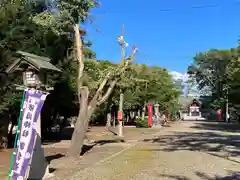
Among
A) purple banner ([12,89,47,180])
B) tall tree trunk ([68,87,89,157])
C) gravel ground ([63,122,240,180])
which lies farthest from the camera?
tall tree trunk ([68,87,89,157])

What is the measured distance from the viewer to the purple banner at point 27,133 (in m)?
8.44

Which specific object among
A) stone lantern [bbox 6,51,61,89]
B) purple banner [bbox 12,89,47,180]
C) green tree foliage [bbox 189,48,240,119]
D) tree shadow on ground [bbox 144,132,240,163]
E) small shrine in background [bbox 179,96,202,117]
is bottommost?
tree shadow on ground [bbox 144,132,240,163]

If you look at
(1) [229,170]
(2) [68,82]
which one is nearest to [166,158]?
(1) [229,170]

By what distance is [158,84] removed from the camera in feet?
159

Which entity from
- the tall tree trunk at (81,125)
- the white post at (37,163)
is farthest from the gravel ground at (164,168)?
the tall tree trunk at (81,125)

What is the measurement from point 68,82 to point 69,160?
7.71m

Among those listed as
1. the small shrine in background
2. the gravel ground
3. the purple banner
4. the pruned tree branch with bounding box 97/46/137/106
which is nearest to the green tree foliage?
the small shrine in background

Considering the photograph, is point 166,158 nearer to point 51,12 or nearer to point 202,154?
point 202,154

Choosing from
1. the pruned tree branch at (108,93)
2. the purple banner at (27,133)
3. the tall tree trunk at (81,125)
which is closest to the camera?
the purple banner at (27,133)

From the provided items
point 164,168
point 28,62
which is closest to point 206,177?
point 164,168

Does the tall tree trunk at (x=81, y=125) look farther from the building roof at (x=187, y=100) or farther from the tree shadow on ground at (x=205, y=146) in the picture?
the building roof at (x=187, y=100)

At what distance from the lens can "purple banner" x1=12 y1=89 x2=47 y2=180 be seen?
27.7ft

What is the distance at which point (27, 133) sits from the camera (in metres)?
8.57

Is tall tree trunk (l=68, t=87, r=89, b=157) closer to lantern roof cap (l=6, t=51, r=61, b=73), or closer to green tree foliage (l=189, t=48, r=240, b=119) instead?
lantern roof cap (l=6, t=51, r=61, b=73)
